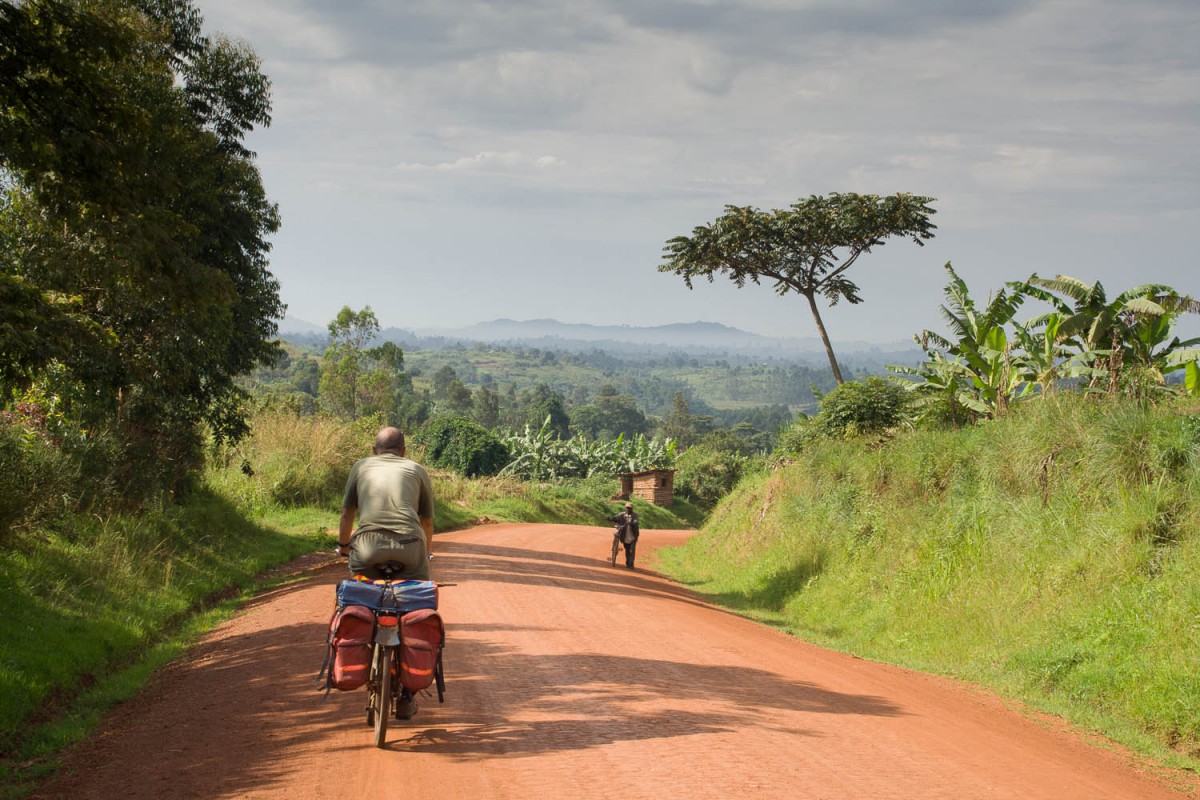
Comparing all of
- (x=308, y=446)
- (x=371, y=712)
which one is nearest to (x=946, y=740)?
(x=371, y=712)

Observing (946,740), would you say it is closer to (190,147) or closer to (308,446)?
(190,147)

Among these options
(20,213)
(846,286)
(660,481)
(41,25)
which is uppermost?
(846,286)

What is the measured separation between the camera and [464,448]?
5459cm

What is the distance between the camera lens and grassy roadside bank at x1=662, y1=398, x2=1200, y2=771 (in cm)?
923

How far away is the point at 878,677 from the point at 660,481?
1628 inches

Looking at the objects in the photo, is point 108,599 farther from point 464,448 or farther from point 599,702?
point 464,448

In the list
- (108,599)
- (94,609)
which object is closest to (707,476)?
(108,599)

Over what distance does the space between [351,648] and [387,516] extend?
0.94 meters

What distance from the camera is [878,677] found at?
10.1 meters

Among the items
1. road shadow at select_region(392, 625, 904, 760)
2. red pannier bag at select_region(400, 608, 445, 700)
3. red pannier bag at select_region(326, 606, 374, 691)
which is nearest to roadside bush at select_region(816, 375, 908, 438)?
road shadow at select_region(392, 625, 904, 760)

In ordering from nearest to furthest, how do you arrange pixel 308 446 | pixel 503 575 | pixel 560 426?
1. pixel 503 575
2. pixel 308 446
3. pixel 560 426

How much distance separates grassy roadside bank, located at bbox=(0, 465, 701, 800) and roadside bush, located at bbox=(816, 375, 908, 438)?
1191 cm

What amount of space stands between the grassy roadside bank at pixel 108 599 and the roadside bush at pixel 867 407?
469 inches

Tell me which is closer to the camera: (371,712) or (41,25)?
(371,712)
